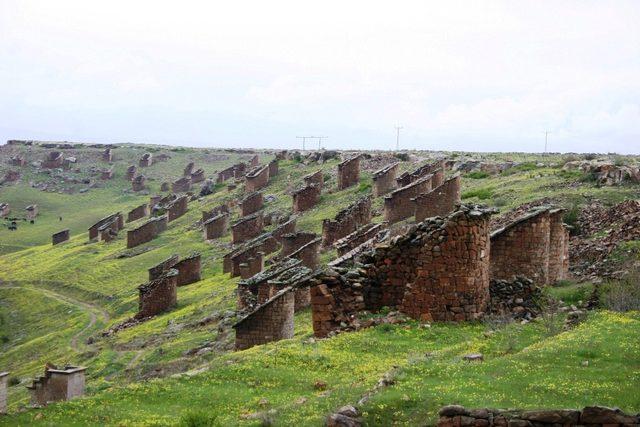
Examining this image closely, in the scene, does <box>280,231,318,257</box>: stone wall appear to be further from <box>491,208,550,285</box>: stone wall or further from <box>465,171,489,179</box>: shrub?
<box>491,208,550,285</box>: stone wall

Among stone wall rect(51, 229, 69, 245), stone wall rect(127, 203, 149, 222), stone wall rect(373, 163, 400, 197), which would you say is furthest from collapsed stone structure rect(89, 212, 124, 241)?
stone wall rect(373, 163, 400, 197)

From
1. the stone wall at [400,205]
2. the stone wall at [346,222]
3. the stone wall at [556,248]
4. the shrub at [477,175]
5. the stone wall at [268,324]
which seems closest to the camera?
the stone wall at [556,248]

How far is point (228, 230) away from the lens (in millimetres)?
49812

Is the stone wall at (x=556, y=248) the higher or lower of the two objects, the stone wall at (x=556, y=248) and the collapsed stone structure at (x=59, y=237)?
the higher

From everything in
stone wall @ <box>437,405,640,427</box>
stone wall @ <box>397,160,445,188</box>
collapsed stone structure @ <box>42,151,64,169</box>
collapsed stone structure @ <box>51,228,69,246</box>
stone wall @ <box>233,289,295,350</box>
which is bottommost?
collapsed stone structure @ <box>51,228,69,246</box>

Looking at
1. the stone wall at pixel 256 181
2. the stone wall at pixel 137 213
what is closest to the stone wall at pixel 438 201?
the stone wall at pixel 256 181

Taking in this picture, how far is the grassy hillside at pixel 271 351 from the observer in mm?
11406

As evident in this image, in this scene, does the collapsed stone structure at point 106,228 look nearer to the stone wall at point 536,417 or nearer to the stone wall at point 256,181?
the stone wall at point 256,181

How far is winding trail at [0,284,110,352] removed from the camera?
1405 inches

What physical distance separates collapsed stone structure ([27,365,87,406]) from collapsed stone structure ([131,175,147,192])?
244ft

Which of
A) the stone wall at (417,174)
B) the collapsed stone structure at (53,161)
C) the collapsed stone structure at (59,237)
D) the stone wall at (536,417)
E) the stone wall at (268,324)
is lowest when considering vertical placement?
the collapsed stone structure at (59,237)

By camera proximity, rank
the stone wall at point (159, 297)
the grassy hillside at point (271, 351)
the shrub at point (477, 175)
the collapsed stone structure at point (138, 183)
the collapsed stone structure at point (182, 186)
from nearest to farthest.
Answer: the grassy hillside at point (271, 351), the stone wall at point (159, 297), the shrub at point (477, 175), the collapsed stone structure at point (182, 186), the collapsed stone structure at point (138, 183)

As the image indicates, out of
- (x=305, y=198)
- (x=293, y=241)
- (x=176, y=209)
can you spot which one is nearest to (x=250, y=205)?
(x=305, y=198)

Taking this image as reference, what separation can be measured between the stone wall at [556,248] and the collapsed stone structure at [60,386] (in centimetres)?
970
